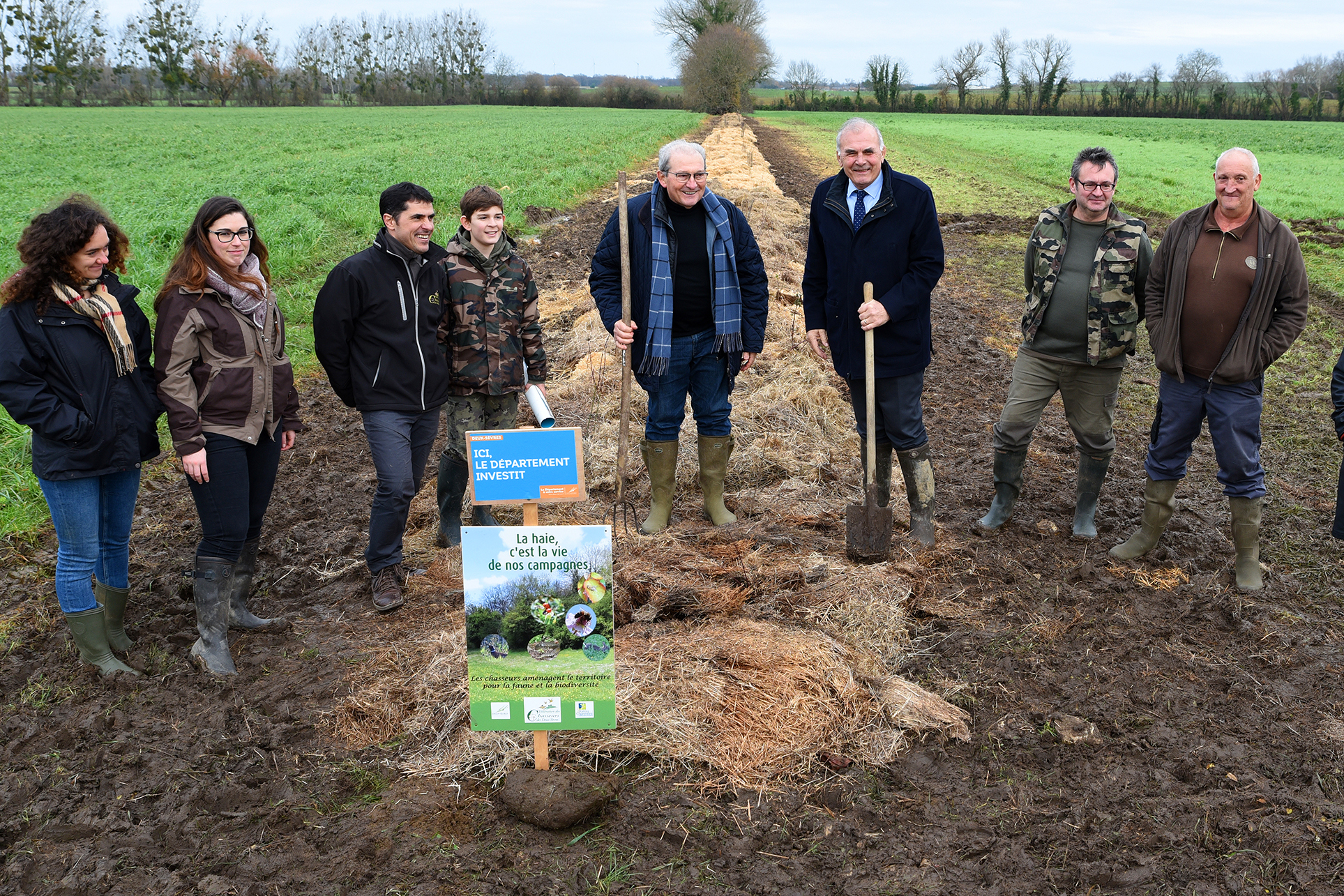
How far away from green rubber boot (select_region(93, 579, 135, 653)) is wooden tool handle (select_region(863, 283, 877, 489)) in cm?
384

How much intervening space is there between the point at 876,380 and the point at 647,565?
1690 mm

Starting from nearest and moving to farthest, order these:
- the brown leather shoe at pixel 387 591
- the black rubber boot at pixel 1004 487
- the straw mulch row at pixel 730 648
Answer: the straw mulch row at pixel 730 648
the brown leather shoe at pixel 387 591
the black rubber boot at pixel 1004 487

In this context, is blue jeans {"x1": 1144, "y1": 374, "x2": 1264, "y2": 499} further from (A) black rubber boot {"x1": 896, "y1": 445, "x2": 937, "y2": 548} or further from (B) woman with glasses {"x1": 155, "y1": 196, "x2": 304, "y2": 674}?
(B) woman with glasses {"x1": 155, "y1": 196, "x2": 304, "y2": 674}

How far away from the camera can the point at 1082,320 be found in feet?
17.6

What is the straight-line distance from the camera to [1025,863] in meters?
3.16

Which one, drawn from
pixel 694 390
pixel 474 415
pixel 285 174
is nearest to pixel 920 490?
pixel 694 390

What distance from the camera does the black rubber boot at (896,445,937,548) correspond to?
5457 mm

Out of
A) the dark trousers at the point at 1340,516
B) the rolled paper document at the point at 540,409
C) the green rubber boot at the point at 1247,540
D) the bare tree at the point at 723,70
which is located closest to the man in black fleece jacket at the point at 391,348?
the rolled paper document at the point at 540,409

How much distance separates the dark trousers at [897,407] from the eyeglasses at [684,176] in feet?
4.71

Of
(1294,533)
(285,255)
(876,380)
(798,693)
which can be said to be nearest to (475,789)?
(798,693)

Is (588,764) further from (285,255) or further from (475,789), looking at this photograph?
(285,255)

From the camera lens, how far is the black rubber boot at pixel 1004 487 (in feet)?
19.1

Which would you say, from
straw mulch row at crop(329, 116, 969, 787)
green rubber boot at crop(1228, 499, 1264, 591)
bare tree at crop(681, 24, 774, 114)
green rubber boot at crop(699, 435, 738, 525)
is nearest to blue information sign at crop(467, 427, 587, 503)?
straw mulch row at crop(329, 116, 969, 787)

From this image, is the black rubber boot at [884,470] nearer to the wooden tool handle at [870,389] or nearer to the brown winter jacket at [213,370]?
the wooden tool handle at [870,389]
